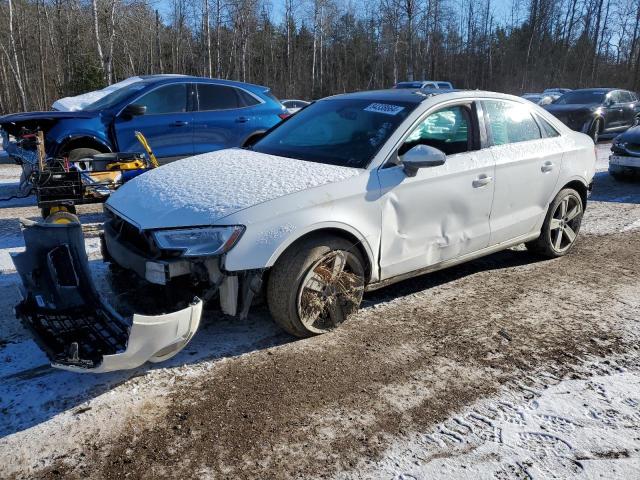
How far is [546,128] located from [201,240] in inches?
144

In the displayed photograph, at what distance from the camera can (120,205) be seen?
3.75 m

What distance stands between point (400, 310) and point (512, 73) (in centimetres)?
5536

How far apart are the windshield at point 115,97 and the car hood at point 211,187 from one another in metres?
4.37

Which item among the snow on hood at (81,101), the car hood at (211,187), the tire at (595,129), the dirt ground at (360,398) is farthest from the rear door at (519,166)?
the tire at (595,129)

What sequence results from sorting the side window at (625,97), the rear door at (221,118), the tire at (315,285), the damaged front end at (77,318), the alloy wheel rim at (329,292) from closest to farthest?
the damaged front end at (77,318) < the tire at (315,285) < the alloy wheel rim at (329,292) < the rear door at (221,118) < the side window at (625,97)

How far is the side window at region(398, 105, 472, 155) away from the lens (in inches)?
167

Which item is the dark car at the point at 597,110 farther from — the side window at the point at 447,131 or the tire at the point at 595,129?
the side window at the point at 447,131

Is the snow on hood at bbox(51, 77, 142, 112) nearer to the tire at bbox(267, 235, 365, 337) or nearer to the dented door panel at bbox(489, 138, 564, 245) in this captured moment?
the tire at bbox(267, 235, 365, 337)

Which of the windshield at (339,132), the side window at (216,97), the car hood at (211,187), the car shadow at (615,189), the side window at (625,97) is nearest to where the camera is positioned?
the car hood at (211,187)

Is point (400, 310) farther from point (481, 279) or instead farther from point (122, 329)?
point (122, 329)

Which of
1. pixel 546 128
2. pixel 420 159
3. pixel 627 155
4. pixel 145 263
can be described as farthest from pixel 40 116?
pixel 627 155

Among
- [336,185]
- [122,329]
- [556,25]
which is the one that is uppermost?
[556,25]

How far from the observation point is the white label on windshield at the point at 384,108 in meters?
4.21

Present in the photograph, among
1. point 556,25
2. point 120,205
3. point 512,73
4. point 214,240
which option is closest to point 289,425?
point 214,240
